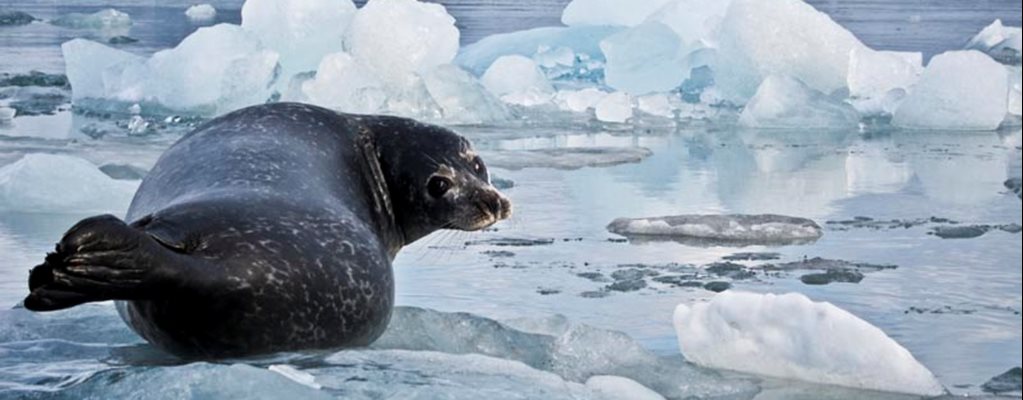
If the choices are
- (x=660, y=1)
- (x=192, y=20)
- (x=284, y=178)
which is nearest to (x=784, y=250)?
(x=284, y=178)

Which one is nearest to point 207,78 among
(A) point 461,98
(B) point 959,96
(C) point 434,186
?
(A) point 461,98

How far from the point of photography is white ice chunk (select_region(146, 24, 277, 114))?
11492mm

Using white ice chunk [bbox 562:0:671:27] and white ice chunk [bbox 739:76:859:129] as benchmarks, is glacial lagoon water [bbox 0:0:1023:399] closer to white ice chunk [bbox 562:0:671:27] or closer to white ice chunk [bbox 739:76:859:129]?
white ice chunk [bbox 739:76:859:129]

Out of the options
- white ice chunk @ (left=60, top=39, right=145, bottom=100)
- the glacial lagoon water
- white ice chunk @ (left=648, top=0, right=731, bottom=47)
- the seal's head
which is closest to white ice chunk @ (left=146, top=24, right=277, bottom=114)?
white ice chunk @ (left=60, top=39, right=145, bottom=100)

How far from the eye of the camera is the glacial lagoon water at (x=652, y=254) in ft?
13.0

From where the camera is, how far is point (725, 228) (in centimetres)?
734

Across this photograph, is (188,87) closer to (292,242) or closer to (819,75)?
(819,75)

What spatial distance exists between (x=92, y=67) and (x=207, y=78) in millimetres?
991

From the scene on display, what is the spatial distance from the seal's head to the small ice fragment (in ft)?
3.69

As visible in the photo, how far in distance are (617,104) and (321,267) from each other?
832 cm

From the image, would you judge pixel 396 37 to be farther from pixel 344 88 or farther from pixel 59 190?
pixel 59 190

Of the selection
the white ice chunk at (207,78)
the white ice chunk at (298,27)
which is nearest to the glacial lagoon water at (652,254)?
the white ice chunk at (207,78)

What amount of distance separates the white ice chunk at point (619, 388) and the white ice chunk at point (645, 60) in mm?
9957

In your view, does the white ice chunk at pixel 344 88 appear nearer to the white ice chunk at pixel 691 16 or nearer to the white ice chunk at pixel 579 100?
the white ice chunk at pixel 579 100
